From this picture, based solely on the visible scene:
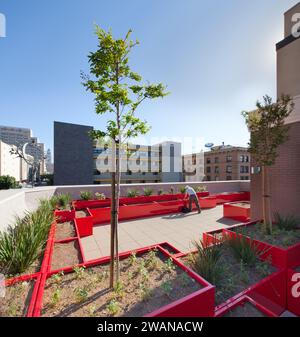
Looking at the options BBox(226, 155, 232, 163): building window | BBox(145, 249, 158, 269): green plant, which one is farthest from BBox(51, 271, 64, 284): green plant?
BBox(226, 155, 232, 163): building window

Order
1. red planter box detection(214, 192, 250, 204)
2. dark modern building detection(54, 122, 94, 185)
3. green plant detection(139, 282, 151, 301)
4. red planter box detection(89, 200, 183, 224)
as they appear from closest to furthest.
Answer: green plant detection(139, 282, 151, 301)
red planter box detection(89, 200, 183, 224)
red planter box detection(214, 192, 250, 204)
dark modern building detection(54, 122, 94, 185)

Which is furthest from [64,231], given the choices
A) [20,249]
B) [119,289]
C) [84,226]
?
[119,289]

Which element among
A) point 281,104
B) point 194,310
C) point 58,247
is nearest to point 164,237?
point 58,247

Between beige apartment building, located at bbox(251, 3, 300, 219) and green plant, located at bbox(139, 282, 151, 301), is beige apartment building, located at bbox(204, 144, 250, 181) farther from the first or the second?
green plant, located at bbox(139, 282, 151, 301)

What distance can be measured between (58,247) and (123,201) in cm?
551

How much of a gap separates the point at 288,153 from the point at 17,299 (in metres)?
8.41

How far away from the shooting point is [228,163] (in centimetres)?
5106

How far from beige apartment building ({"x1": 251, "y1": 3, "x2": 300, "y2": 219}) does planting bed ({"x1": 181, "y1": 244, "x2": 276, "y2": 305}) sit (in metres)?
3.78

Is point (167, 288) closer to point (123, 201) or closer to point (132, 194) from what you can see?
point (123, 201)

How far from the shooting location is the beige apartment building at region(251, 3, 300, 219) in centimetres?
633
